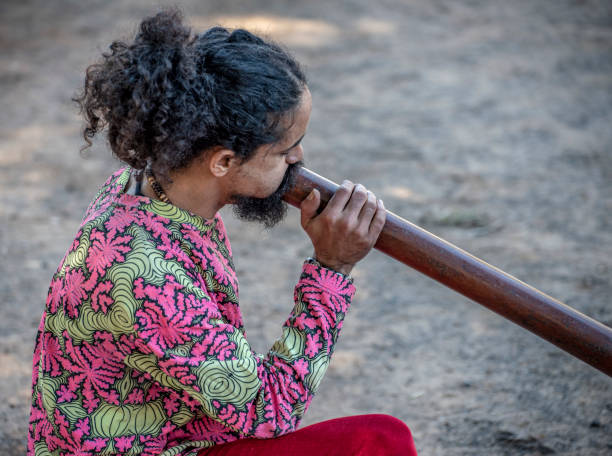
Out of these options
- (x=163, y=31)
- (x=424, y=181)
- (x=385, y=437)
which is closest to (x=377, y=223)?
(x=385, y=437)

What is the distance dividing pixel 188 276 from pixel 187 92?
43cm

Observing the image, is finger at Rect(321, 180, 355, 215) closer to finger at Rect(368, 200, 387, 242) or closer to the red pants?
finger at Rect(368, 200, 387, 242)

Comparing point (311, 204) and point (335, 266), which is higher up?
point (311, 204)

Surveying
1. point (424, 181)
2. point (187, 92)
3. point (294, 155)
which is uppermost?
point (187, 92)

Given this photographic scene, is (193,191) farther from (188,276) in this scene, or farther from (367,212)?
(367,212)

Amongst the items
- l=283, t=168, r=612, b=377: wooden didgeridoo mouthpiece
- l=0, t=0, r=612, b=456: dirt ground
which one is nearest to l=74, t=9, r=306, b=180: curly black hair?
l=283, t=168, r=612, b=377: wooden didgeridoo mouthpiece

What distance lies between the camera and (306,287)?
5.51 ft

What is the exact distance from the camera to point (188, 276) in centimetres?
154

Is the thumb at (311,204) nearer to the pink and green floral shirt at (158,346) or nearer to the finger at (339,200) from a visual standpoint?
the finger at (339,200)

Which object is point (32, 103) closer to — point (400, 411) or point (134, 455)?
point (400, 411)

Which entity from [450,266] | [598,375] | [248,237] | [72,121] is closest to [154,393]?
[450,266]

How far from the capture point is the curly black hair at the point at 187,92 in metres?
1.46

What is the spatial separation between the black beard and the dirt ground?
67 centimetres

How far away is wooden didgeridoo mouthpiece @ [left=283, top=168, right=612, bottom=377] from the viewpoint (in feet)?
5.58
